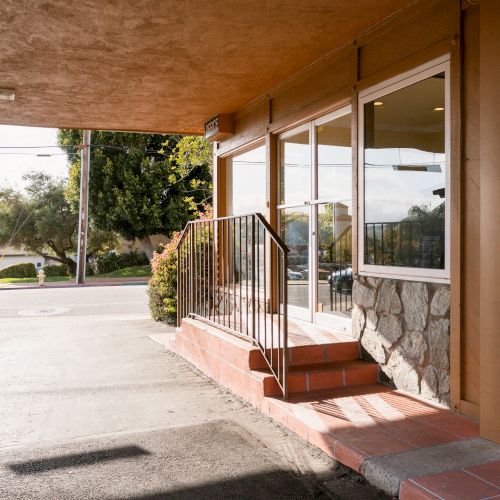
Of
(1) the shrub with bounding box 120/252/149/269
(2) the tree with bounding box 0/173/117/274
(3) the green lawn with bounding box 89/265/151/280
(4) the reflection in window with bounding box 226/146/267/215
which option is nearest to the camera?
(4) the reflection in window with bounding box 226/146/267/215

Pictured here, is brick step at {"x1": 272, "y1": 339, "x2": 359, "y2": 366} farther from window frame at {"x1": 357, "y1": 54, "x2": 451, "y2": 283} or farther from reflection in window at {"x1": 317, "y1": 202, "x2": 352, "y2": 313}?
window frame at {"x1": 357, "y1": 54, "x2": 451, "y2": 283}

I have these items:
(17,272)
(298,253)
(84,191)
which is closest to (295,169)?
(298,253)

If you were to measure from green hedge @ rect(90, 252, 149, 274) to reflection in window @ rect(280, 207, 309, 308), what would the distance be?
2203 cm

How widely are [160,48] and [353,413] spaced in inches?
140

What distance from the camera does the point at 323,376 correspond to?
4.20 meters

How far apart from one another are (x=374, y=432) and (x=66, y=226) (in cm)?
2618

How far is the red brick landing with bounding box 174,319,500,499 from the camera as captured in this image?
105 inches

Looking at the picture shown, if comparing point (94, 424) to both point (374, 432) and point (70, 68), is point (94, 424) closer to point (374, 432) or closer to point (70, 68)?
point (374, 432)

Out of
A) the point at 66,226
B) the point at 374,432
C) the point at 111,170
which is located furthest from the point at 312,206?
the point at 66,226

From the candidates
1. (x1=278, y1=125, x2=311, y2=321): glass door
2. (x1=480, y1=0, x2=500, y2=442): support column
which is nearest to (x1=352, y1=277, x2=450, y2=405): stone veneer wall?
(x1=480, y1=0, x2=500, y2=442): support column

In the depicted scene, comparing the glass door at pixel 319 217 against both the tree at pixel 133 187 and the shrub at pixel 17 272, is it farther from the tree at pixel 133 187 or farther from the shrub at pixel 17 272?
the shrub at pixel 17 272

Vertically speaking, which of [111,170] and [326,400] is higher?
[111,170]

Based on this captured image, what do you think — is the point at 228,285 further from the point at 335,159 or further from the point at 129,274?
the point at 129,274

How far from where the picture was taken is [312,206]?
554 cm
